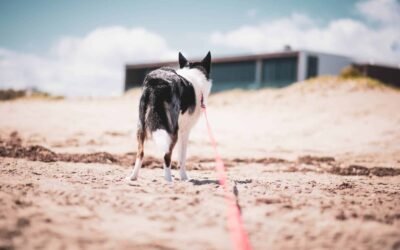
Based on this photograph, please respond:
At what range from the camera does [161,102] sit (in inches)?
231

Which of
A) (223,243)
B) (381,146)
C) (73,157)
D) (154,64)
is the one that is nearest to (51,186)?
(223,243)

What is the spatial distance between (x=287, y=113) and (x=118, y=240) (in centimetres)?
1890

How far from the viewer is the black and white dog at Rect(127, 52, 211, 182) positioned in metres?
5.75

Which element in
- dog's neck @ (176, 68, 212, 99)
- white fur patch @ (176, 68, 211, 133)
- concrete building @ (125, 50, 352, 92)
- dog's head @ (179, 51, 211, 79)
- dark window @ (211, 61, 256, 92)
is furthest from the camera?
dark window @ (211, 61, 256, 92)

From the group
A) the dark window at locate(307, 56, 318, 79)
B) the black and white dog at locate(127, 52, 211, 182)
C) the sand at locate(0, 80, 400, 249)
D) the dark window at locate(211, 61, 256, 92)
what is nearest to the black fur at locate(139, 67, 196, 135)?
the black and white dog at locate(127, 52, 211, 182)

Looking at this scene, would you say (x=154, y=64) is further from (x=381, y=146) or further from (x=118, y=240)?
(x=118, y=240)

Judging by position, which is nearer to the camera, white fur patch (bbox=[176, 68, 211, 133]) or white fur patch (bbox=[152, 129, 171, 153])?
white fur patch (bbox=[152, 129, 171, 153])

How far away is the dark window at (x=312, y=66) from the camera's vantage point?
1468 inches

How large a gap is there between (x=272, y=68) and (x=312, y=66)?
3.49 metres

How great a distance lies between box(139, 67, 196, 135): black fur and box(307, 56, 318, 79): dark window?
32.6 meters

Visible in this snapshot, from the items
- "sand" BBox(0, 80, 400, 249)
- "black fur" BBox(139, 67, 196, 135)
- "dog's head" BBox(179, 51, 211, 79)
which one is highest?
"dog's head" BBox(179, 51, 211, 79)

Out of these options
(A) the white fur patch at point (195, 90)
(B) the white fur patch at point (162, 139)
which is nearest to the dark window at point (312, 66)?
(A) the white fur patch at point (195, 90)

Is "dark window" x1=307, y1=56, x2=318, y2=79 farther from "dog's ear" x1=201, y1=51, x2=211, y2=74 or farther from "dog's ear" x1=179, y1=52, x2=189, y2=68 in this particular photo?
"dog's ear" x1=179, y1=52, x2=189, y2=68

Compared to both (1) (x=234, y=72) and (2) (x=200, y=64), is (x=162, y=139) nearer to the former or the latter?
(2) (x=200, y=64)
